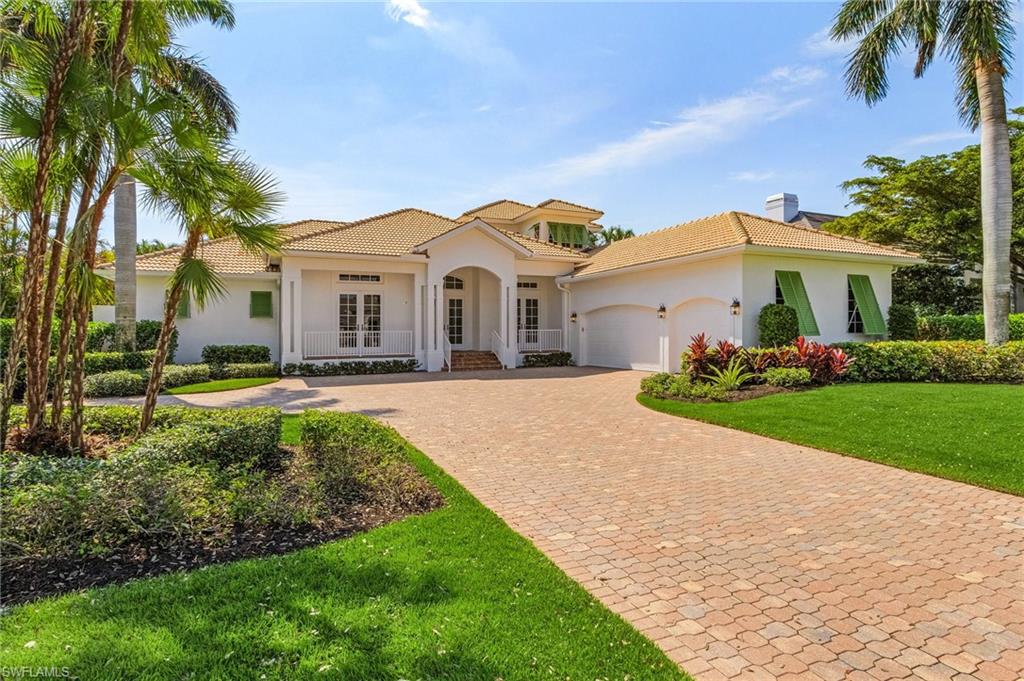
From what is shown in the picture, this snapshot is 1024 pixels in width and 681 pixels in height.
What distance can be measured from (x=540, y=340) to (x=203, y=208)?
58.1 ft

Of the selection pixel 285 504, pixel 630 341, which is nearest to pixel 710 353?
pixel 630 341

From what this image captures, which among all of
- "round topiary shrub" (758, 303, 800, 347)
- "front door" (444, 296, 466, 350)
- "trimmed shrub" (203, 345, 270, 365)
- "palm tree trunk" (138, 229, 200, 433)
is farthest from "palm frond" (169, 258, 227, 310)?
"front door" (444, 296, 466, 350)

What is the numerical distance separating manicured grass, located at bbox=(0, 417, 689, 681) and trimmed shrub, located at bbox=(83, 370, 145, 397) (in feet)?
39.5

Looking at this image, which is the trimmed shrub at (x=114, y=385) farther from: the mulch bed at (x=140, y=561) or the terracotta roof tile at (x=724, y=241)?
the terracotta roof tile at (x=724, y=241)

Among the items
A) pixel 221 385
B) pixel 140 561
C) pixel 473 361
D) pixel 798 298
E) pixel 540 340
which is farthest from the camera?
pixel 540 340

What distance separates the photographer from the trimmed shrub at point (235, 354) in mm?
18750

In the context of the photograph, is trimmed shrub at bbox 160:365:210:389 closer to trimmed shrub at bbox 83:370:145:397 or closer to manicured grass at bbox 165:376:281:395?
manicured grass at bbox 165:376:281:395

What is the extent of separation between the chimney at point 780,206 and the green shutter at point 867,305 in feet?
45.6

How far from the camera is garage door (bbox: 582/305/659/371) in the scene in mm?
19422

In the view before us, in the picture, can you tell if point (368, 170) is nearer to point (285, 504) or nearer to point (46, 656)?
point (285, 504)

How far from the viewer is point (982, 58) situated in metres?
14.4

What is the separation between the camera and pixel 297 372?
1869 cm

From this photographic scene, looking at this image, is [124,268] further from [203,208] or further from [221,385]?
[203,208]

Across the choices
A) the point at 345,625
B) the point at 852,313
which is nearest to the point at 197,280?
the point at 345,625
